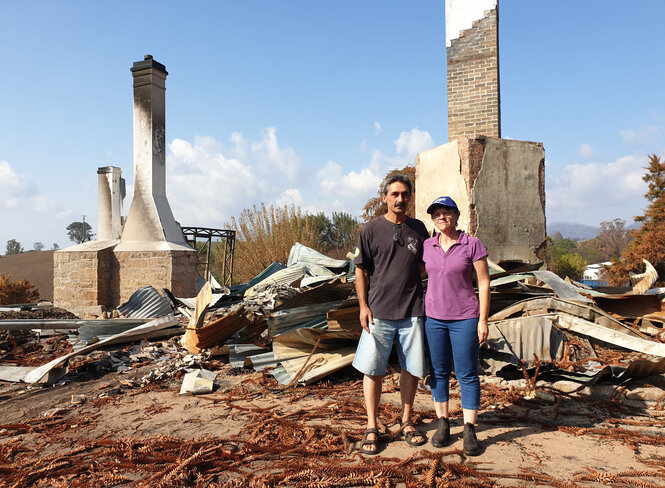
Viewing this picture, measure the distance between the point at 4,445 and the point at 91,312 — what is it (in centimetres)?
596

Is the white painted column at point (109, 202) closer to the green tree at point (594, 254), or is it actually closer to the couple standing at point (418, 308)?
the couple standing at point (418, 308)

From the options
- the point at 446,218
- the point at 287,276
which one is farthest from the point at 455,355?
the point at 287,276

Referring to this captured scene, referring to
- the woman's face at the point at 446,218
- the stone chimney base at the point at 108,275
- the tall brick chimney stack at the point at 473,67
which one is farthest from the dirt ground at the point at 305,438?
the tall brick chimney stack at the point at 473,67

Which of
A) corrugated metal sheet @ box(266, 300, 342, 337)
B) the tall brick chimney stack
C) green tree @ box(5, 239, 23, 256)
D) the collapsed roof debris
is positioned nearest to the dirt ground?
the collapsed roof debris

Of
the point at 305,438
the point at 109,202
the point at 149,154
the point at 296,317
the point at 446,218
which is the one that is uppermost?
the point at 149,154

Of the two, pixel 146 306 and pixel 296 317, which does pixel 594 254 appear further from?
pixel 296 317

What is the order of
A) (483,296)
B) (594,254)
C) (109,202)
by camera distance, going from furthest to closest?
1. (594,254)
2. (109,202)
3. (483,296)

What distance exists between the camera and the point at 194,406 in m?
3.76

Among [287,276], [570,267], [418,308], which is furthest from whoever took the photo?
[570,267]

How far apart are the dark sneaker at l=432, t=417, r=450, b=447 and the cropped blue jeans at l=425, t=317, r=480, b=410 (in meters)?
0.15

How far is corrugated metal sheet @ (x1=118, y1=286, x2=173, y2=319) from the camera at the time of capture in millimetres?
6985

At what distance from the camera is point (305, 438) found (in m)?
2.96

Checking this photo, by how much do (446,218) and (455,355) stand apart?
2.97 feet

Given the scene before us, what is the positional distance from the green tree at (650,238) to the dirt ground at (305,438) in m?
13.1
